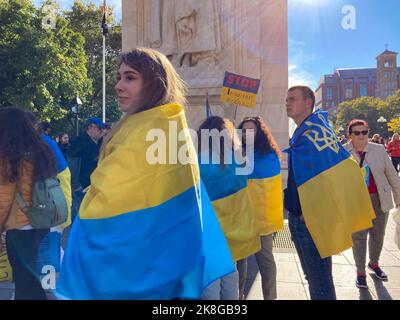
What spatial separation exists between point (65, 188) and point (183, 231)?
6.52 ft

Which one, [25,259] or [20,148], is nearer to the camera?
[20,148]

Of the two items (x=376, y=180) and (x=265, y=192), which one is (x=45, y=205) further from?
(x=376, y=180)

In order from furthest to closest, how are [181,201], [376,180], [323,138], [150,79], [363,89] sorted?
Result: [363,89], [376,180], [323,138], [150,79], [181,201]

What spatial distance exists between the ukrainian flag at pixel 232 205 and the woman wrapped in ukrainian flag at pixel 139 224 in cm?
128

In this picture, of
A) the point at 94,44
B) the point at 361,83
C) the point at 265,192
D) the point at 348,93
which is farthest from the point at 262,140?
the point at 361,83

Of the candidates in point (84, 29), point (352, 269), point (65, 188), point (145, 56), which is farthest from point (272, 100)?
point (84, 29)

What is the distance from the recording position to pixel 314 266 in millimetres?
2953

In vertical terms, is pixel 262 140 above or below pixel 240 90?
below

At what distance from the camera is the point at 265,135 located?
3.98 m

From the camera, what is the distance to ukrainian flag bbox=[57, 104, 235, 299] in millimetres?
1629

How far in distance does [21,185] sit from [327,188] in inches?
87.2

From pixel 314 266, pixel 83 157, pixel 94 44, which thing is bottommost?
pixel 314 266
